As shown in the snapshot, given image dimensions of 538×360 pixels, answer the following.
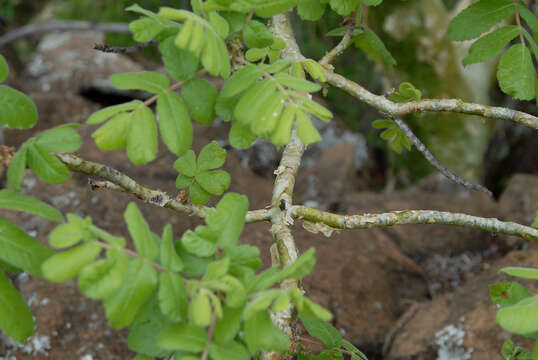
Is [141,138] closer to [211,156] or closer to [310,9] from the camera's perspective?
[211,156]

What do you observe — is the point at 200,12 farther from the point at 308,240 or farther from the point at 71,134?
the point at 308,240

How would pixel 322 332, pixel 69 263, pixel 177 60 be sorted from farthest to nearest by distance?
pixel 322 332
pixel 177 60
pixel 69 263

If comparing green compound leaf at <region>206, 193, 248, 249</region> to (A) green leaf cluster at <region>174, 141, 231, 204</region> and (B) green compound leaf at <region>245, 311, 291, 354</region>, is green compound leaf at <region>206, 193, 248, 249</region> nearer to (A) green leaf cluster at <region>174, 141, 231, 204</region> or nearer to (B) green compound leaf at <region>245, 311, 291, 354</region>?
(B) green compound leaf at <region>245, 311, 291, 354</region>

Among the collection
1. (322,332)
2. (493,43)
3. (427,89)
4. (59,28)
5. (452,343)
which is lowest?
(427,89)

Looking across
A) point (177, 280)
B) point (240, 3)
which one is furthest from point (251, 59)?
point (177, 280)

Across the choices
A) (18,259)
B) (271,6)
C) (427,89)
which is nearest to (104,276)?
(18,259)

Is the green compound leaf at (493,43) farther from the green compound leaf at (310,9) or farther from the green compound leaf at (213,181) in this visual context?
the green compound leaf at (213,181)
